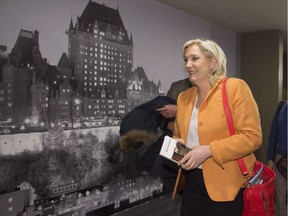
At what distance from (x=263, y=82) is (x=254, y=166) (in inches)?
139

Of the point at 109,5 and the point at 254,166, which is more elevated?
the point at 109,5

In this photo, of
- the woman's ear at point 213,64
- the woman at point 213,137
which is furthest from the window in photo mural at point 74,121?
the woman's ear at point 213,64

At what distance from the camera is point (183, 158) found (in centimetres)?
132

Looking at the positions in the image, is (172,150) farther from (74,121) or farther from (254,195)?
(74,121)

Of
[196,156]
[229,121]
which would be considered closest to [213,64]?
[229,121]

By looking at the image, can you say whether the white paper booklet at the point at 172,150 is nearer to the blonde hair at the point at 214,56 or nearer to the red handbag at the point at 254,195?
the red handbag at the point at 254,195

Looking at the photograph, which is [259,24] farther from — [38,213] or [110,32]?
[38,213]

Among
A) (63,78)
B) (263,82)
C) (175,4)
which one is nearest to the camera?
(63,78)

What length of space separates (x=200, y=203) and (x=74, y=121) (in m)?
1.29

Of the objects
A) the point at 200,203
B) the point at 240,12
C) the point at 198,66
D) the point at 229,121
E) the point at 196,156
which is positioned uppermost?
the point at 240,12

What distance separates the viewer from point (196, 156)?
4.27 feet

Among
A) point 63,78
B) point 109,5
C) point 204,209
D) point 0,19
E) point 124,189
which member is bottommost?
point 124,189

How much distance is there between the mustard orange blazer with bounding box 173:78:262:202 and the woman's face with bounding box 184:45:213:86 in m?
0.08

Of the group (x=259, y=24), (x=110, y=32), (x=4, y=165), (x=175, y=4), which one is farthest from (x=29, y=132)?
(x=259, y=24)
